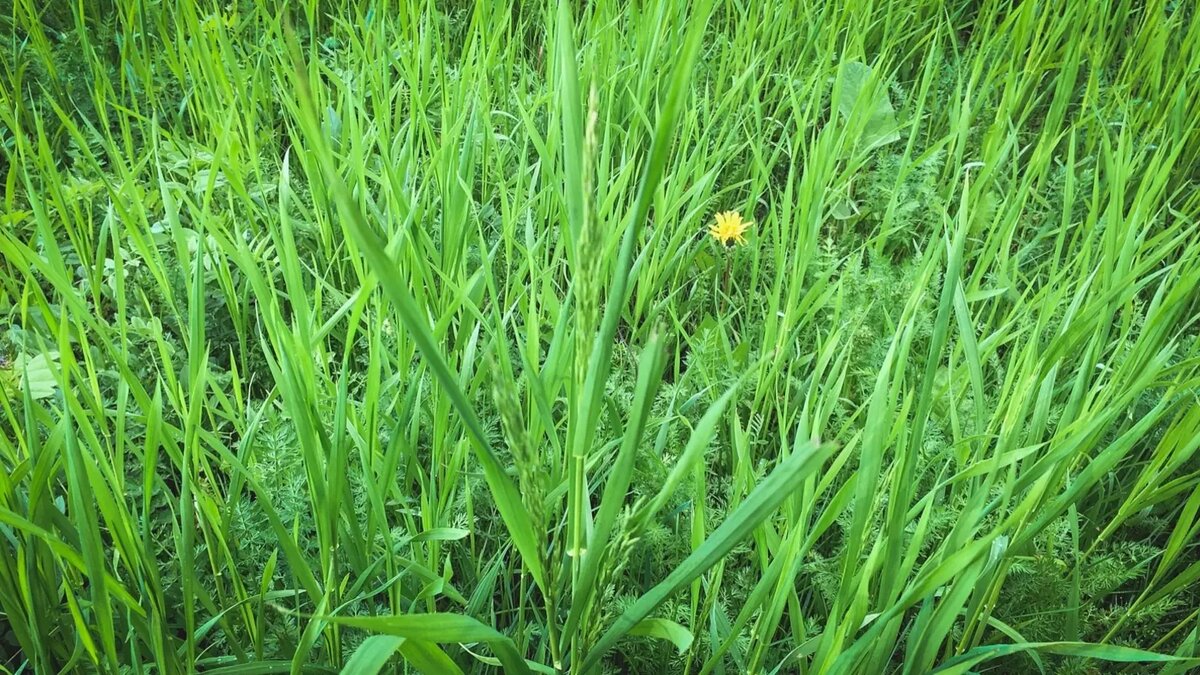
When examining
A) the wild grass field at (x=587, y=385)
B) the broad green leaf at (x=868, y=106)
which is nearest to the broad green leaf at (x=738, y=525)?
the wild grass field at (x=587, y=385)

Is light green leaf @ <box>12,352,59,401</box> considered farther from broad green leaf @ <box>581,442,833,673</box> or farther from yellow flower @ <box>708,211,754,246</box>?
yellow flower @ <box>708,211,754,246</box>

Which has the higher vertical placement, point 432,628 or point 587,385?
point 587,385

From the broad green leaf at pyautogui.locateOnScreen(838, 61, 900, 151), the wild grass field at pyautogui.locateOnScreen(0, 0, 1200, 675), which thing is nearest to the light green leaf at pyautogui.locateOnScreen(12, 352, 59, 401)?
the wild grass field at pyautogui.locateOnScreen(0, 0, 1200, 675)

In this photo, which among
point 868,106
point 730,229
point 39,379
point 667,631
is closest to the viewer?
point 667,631

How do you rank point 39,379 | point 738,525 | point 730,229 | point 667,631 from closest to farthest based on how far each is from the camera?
point 738,525
point 667,631
point 39,379
point 730,229

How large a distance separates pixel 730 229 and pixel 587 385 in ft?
3.11

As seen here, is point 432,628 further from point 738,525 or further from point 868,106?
point 868,106

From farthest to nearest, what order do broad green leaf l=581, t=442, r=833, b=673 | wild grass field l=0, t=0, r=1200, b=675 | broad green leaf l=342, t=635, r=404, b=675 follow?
wild grass field l=0, t=0, r=1200, b=675 < broad green leaf l=342, t=635, r=404, b=675 < broad green leaf l=581, t=442, r=833, b=673

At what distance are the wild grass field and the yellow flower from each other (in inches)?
1.2

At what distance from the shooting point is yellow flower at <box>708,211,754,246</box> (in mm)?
1430

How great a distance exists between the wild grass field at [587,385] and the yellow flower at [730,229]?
0.03m

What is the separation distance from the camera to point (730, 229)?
143 centimetres

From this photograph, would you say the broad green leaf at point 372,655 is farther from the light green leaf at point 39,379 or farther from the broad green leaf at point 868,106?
the broad green leaf at point 868,106

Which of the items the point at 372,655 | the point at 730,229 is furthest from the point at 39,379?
the point at 730,229
